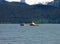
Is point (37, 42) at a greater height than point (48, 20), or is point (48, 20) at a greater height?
point (37, 42)

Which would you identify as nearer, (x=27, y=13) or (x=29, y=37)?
(x=29, y=37)

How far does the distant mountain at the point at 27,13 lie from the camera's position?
264 feet

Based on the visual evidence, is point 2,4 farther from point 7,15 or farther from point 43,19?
point 43,19

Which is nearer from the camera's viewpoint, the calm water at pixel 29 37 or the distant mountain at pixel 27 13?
the calm water at pixel 29 37

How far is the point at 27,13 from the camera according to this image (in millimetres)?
81750

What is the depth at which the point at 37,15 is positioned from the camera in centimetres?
8206

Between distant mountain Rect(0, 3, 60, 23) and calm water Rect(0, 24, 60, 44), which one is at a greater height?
calm water Rect(0, 24, 60, 44)

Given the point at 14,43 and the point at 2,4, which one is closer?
the point at 14,43

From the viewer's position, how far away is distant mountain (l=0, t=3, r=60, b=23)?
80.6 meters

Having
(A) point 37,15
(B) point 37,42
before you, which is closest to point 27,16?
(A) point 37,15

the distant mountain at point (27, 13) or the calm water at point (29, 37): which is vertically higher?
the calm water at point (29, 37)

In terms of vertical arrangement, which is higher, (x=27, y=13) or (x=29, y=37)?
(x=29, y=37)

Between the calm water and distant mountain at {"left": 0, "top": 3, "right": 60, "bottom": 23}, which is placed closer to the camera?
the calm water

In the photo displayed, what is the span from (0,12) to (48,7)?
10314 mm
